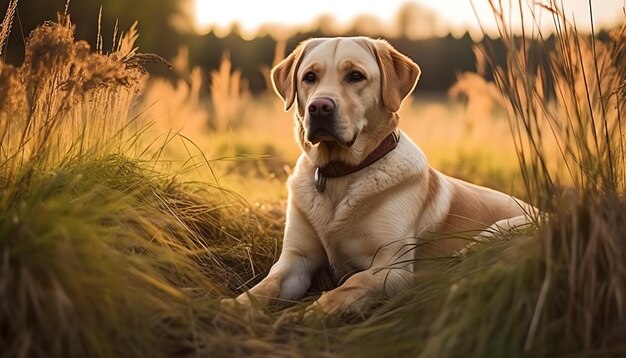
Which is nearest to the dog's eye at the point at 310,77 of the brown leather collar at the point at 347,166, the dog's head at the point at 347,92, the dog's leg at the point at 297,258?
the dog's head at the point at 347,92

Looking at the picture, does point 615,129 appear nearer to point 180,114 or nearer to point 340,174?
point 340,174

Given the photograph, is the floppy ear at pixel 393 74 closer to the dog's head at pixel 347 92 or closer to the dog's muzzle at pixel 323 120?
the dog's head at pixel 347 92

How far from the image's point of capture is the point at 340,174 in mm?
3781

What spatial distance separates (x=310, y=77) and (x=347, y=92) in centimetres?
25

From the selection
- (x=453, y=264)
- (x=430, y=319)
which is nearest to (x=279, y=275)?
(x=453, y=264)

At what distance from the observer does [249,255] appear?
13.3 ft

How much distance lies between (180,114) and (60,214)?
4.12 m

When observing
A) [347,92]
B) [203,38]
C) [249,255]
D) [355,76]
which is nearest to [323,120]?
[347,92]

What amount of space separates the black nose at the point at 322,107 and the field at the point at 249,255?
83 centimetres

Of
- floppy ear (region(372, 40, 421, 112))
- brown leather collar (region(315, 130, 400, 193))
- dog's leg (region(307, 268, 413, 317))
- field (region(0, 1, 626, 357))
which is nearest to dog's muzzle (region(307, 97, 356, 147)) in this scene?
brown leather collar (region(315, 130, 400, 193))

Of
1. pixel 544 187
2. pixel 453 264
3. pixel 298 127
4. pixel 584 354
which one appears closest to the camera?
pixel 584 354

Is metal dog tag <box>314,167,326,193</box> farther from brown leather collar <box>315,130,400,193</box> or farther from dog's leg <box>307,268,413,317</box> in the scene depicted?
dog's leg <box>307,268,413,317</box>

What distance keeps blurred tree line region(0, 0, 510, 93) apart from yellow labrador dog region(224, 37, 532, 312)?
7.61 metres

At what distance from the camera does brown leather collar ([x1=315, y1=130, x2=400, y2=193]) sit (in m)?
3.77
